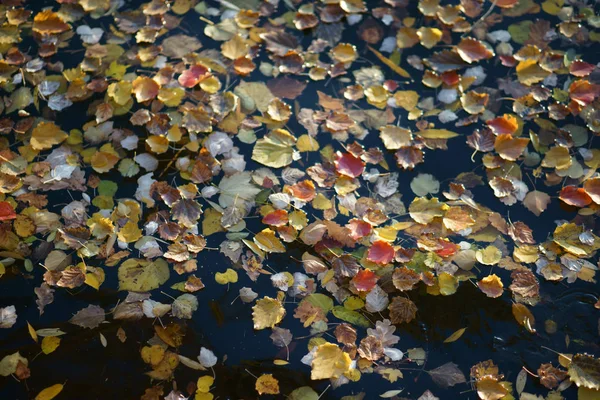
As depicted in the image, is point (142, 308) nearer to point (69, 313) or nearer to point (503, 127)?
point (69, 313)

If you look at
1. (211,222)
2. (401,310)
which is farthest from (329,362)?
(211,222)

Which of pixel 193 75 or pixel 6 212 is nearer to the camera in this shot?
pixel 6 212

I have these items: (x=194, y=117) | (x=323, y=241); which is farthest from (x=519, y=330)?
(x=194, y=117)

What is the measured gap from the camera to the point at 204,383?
5.74 ft

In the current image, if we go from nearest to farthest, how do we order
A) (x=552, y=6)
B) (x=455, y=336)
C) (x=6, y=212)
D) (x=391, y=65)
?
1. (x=455, y=336)
2. (x=6, y=212)
3. (x=391, y=65)
4. (x=552, y=6)

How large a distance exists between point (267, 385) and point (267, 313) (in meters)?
0.23

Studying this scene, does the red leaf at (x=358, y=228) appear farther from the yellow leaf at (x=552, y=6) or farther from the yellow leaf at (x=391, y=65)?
the yellow leaf at (x=552, y=6)

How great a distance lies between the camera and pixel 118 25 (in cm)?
265

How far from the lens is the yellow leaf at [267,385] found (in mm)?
1737

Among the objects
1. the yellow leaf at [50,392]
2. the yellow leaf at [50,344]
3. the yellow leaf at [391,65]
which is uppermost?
the yellow leaf at [391,65]

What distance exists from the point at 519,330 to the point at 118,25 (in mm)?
2170

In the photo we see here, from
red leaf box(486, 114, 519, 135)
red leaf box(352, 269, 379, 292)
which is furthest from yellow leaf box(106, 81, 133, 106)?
red leaf box(486, 114, 519, 135)

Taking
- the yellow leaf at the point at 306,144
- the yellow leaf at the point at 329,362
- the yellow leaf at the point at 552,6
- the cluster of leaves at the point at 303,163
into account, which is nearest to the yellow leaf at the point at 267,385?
the cluster of leaves at the point at 303,163

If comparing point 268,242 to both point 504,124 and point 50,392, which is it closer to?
point 50,392
